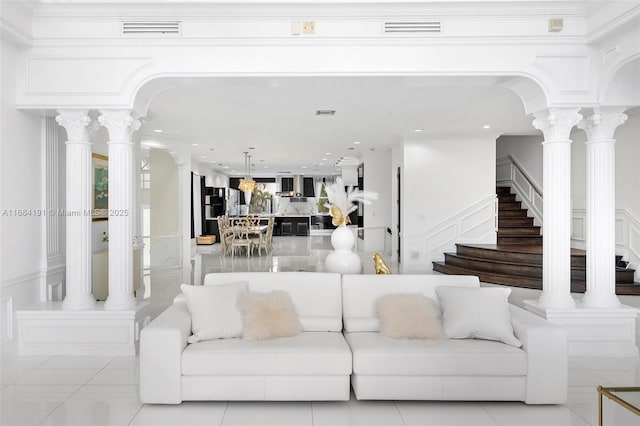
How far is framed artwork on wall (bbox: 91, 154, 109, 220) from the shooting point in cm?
564

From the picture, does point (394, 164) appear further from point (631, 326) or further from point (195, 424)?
point (195, 424)

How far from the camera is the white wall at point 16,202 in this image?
3.83 meters

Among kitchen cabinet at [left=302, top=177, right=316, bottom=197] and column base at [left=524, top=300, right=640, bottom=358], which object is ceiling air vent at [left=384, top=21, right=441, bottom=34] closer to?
column base at [left=524, top=300, right=640, bottom=358]

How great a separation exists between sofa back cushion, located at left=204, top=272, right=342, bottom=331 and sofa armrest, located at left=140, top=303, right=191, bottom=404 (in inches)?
32.7

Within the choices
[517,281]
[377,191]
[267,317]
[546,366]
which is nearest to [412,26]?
[267,317]

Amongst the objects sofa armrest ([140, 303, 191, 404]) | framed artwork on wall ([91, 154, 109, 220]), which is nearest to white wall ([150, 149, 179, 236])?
framed artwork on wall ([91, 154, 109, 220])

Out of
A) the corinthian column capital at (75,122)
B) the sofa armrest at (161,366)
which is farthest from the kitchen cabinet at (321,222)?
the sofa armrest at (161,366)

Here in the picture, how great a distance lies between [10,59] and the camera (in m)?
3.91

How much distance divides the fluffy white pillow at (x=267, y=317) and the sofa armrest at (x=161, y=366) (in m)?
0.49

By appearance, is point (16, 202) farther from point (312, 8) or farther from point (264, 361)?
point (312, 8)

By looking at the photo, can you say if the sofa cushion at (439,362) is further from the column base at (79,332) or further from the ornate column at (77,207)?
the ornate column at (77,207)

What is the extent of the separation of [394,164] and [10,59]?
7833mm

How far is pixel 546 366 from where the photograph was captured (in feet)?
9.53

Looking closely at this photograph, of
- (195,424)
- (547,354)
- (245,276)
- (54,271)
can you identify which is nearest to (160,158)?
(54,271)
